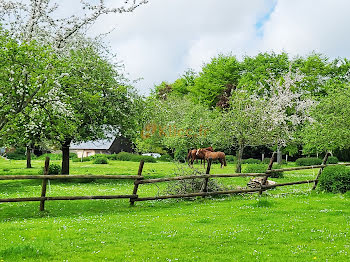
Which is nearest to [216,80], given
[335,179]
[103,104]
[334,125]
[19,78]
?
[334,125]

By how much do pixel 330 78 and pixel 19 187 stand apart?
150 ft

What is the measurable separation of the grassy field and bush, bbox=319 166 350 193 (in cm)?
136

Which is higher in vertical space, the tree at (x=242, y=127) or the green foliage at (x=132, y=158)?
the tree at (x=242, y=127)

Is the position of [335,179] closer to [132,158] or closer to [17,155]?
[132,158]

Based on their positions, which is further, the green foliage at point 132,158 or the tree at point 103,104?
the green foliage at point 132,158

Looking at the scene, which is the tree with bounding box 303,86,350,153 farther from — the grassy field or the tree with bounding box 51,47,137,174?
the tree with bounding box 51,47,137,174

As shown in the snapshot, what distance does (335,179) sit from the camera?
669 inches

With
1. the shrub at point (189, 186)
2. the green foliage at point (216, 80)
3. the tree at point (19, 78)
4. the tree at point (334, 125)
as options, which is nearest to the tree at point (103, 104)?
the shrub at point (189, 186)

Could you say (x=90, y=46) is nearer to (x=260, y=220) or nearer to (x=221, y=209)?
(x=221, y=209)

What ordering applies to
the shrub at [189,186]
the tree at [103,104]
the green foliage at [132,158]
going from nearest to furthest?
the shrub at [189,186] → the tree at [103,104] → the green foliage at [132,158]

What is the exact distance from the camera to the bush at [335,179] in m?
16.6

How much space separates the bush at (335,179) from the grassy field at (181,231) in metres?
1.36

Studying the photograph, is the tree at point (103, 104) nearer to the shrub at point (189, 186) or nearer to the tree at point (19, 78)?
the shrub at point (189, 186)

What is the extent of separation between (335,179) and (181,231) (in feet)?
32.6
